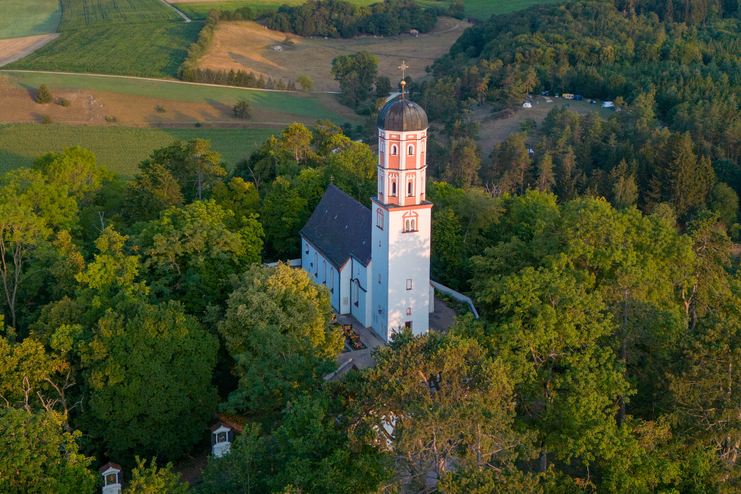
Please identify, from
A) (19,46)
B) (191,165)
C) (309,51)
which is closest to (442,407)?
(191,165)

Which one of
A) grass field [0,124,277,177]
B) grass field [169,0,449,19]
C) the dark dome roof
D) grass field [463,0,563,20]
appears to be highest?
the dark dome roof

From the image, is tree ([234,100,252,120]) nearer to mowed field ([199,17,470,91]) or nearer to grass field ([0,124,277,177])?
grass field ([0,124,277,177])

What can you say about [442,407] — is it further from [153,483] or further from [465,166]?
[465,166]

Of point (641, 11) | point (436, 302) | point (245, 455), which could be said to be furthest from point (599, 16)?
point (245, 455)

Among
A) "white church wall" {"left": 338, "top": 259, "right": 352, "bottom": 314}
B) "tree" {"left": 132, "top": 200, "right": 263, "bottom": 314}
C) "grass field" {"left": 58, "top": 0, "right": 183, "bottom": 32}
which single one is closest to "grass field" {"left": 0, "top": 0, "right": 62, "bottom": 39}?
"grass field" {"left": 58, "top": 0, "right": 183, "bottom": 32}

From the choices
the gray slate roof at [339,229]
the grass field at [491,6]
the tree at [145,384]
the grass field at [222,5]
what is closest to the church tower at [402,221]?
the gray slate roof at [339,229]

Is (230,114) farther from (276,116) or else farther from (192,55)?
(192,55)
